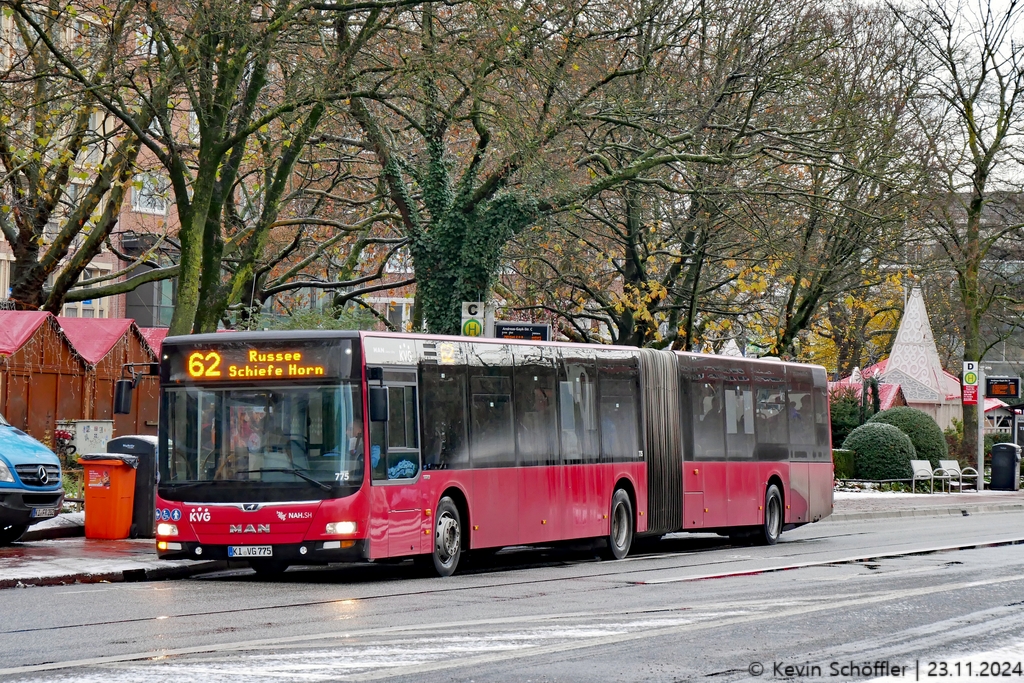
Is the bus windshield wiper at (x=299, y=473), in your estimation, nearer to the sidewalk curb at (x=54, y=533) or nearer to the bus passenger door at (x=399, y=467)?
the bus passenger door at (x=399, y=467)

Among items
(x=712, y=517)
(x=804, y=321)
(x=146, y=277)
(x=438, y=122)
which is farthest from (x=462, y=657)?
(x=804, y=321)

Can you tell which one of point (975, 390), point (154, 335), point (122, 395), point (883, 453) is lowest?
point (883, 453)

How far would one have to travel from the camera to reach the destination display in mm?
15453

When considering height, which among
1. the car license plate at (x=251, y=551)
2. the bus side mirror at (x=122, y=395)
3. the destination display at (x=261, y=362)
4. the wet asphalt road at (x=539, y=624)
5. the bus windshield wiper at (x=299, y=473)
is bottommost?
Result: the wet asphalt road at (x=539, y=624)

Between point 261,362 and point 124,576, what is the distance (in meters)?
2.66

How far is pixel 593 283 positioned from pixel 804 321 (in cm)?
575

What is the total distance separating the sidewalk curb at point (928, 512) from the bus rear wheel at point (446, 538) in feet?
38.7

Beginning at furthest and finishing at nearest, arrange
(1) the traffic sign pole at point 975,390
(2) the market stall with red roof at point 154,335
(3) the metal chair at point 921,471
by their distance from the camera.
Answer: (2) the market stall with red roof at point 154,335 → (1) the traffic sign pole at point 975,390 → (3) the metal chair at point 921,471

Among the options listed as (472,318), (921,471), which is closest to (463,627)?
(472,318)

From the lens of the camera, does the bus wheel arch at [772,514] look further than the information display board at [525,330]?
Yes

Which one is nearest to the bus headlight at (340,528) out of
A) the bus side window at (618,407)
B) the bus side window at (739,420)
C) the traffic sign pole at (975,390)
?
the bus side window at (618,407)

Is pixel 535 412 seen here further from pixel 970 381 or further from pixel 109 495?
pixel 970 381

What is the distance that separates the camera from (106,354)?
35.0 meters

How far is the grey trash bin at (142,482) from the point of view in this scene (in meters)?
18.9
